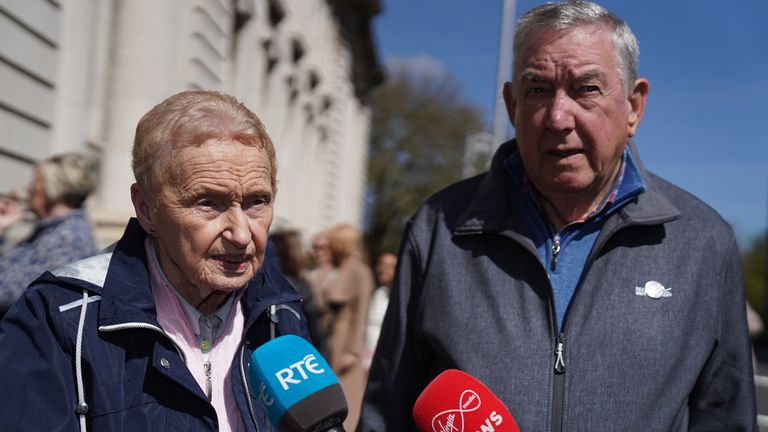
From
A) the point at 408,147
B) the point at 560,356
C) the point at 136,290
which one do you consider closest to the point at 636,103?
the point at 560,356

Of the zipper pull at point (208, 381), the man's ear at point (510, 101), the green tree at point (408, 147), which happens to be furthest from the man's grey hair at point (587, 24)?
the green tree at point (408, 147)

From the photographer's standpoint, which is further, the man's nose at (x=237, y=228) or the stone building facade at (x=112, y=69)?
the stone building facade at (x=112, y=69)

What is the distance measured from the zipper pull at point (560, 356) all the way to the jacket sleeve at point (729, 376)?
430mm

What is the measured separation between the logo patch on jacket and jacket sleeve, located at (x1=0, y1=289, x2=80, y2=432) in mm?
1478

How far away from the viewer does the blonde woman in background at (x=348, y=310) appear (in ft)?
21.9

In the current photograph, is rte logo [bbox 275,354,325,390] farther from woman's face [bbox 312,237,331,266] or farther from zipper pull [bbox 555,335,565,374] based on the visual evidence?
woman's face [bbox 312,237,331,266]

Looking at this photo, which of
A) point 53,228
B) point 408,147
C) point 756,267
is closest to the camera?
point 53,228

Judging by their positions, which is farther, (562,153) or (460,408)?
(562,153)

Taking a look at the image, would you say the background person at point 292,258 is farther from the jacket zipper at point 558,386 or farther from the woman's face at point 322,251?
the jacket zipper at point 558,386

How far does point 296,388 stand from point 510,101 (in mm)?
1202

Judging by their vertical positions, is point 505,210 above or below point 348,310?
above

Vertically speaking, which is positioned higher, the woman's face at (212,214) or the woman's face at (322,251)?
the woman's face at (212,214)

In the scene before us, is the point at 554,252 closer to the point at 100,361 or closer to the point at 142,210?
the point at 142,210

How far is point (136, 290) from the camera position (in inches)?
77.8
